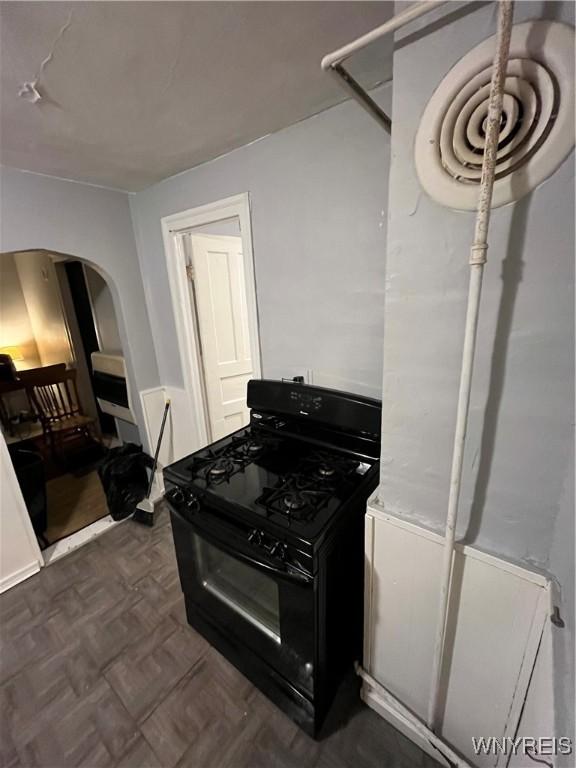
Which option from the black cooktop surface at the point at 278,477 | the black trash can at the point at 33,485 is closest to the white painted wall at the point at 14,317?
the black trash can at the point at 33,485

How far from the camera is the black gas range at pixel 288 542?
3.24 ft

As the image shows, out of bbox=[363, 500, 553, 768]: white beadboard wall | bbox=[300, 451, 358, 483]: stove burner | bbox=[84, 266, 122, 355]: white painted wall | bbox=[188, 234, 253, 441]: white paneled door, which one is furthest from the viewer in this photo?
bbox=[84, 266, 122, 355]: white painted wall

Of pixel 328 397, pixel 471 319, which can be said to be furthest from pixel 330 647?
pixel 471 319

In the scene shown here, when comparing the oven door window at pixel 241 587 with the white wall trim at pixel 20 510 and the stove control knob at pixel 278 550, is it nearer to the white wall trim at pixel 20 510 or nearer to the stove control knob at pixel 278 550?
the stove control knob at pixel 278 550

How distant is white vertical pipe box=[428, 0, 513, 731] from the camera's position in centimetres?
55

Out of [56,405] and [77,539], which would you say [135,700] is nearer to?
[77,539]

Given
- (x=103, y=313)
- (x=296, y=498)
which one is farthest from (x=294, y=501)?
(x=103, y=313)

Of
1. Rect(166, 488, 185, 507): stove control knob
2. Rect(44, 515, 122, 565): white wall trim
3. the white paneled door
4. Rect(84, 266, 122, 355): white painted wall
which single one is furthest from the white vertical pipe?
Rect(84, 266, 122, 355): white painted wall

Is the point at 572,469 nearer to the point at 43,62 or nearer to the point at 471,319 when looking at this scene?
the point at 471,319

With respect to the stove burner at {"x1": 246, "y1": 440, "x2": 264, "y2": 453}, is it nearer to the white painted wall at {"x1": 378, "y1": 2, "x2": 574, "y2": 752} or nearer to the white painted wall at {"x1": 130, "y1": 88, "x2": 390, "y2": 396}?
the white painted wall at {"x1": 130, "y1": 88, "x2": 390, "y2": 396}

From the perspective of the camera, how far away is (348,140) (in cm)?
126

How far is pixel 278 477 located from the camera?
4.07ft

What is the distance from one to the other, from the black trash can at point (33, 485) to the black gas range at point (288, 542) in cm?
135

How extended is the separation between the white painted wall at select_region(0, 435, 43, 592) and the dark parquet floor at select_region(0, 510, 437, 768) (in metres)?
0.10
